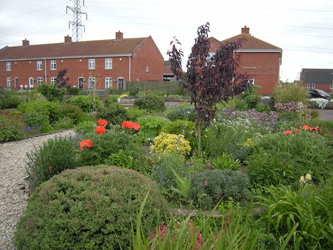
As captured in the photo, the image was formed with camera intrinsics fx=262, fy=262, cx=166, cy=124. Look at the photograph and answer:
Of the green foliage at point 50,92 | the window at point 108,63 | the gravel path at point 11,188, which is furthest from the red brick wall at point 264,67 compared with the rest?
the gravel path at point 11,188

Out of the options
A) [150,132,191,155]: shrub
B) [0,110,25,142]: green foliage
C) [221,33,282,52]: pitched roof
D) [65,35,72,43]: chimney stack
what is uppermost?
[65,35,72,43]: chimney stack

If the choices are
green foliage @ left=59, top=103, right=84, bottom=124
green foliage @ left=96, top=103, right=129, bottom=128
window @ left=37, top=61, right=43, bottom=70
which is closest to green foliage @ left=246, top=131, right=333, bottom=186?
green foliage @ left=96, top=103, right=129, bottom=128

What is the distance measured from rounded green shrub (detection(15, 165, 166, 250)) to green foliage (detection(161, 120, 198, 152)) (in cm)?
319

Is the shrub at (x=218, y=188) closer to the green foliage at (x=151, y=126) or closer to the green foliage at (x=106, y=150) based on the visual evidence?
the green foliage at (x=106, y=150)

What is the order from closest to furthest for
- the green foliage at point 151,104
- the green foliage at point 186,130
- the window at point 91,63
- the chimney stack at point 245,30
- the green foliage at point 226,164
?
the green foliage at point 226,164 < the green foliage at point 186,130 < the green foliage at point 151,104 < the chimney stack at point 245,30 < the window at point 91,63

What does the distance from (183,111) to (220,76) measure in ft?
12.9

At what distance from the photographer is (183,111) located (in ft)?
29.6

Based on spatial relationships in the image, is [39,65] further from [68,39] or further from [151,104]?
[151,104]

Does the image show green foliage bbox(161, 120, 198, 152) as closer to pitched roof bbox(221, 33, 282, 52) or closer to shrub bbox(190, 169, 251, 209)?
shrub bbox(190, 169, 251, 209)

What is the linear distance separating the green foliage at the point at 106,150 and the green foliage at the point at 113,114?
3633 mm

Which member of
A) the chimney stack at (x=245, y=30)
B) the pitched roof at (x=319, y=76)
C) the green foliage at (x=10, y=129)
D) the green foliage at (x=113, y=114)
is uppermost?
the chimney stack at (x=245, y=30)

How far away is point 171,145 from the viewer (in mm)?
5266

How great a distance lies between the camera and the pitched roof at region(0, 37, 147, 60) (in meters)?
35.0

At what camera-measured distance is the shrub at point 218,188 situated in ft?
11.1
